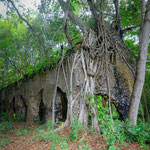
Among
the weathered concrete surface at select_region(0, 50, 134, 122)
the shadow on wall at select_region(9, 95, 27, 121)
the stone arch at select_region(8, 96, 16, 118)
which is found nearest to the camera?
the weathered concrete surface at select_region(0, 50, 134, 122)

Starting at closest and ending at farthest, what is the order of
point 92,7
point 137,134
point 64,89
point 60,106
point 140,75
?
point 137,134 → point 140,75 → point 64,89 → point 60,106 → point 92,7

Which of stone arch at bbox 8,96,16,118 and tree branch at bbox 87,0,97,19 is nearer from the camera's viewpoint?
tree branch at bbox 87,0,97,19

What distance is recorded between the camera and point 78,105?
490 cm

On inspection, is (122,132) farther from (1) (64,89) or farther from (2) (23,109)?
(2) (23,109)

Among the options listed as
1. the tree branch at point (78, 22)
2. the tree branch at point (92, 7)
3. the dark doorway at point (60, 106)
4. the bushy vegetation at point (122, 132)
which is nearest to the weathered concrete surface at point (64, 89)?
the dark doorway at point (60, 106)

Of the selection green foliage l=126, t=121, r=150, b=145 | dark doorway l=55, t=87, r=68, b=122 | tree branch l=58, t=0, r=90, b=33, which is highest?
tree branch l=58, t=0, r=90, b=33

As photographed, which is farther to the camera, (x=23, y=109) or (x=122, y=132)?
(x=23, y=109)

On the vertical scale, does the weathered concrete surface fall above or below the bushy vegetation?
above

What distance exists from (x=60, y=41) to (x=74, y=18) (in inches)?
48.4

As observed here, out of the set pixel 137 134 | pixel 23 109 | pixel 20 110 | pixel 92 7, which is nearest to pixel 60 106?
pixel 137 134

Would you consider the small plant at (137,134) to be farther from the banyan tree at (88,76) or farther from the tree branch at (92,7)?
the tree branch at (92,7)

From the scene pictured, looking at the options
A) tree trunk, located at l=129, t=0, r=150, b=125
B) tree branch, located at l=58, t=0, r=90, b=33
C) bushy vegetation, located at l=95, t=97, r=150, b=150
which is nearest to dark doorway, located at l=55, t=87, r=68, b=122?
bushy vegetation, located at l=95, t=97, r=150, b=150

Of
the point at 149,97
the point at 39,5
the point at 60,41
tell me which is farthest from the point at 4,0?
the point at 149,97

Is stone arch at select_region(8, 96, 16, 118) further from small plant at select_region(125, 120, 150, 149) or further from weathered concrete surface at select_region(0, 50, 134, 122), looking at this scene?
small plant at select_region(125, 120, 150, 149)
